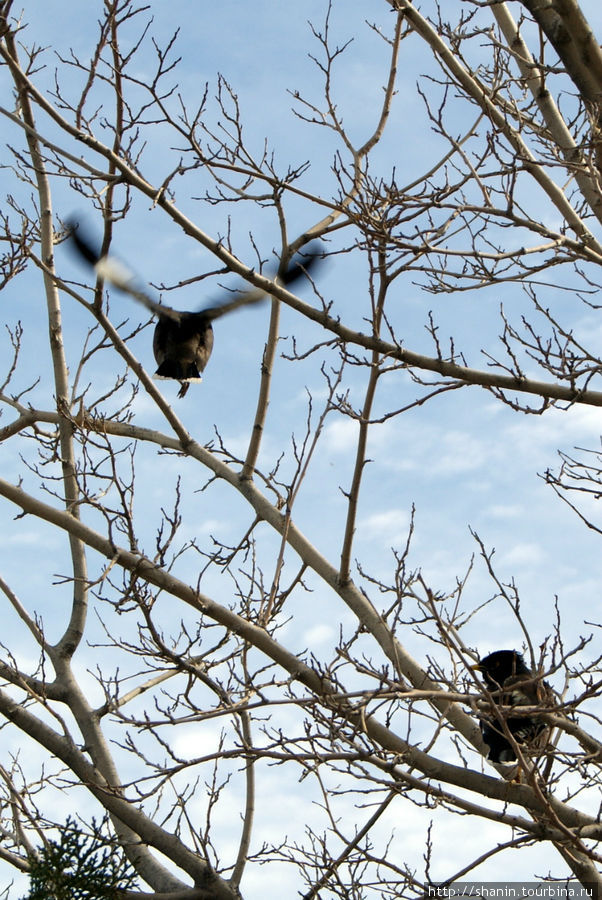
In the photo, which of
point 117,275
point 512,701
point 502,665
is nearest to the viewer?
point 512,701

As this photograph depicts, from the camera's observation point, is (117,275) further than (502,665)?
Yes

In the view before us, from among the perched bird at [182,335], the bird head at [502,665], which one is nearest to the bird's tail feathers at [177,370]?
the perched bird at [182,335]

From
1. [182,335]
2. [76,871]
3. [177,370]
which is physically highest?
[182,335]

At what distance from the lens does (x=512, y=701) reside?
12.6 feet

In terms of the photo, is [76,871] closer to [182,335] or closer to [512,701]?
[512,701]

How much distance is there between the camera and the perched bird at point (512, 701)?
12.4ft

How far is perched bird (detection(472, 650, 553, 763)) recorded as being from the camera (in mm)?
3766

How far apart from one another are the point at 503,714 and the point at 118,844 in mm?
2067

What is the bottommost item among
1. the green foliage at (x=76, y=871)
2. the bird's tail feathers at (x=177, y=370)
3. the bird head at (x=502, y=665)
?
the green foliage at (x=76, y=871)

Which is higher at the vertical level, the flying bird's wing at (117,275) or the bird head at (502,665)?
the flying bird's wing at (117,275)

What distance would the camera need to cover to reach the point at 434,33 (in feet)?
15.6

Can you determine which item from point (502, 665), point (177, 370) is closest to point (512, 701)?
point (502, 665)

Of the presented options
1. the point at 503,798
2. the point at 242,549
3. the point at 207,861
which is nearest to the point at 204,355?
the point at 242,549

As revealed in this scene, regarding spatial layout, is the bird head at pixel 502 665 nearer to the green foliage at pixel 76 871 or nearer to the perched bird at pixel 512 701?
the perched bird at pixel 512 701
